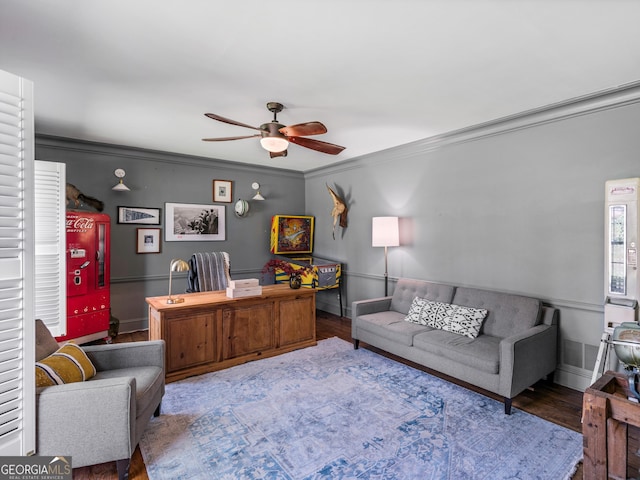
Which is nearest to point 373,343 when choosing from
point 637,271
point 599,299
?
point 599,299

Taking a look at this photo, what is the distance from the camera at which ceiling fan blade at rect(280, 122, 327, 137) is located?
8.90 feet

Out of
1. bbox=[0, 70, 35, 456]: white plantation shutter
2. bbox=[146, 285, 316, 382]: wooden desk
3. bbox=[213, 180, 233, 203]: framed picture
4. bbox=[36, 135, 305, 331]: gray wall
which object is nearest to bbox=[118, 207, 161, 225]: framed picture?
bbox=[36, 135, 305, 331]: gray wall

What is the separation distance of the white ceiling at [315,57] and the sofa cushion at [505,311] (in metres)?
1.83

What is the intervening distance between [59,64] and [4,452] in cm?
240

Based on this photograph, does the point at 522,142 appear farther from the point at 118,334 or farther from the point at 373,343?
the point at 118,334

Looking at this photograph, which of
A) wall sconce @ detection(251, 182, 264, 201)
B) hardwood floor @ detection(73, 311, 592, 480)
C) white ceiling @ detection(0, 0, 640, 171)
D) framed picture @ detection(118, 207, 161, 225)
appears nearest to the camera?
white ceiling @ detection(0, 0, 640, 171)

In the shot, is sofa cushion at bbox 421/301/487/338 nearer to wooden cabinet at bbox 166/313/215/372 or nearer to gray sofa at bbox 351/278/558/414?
gray sofa at bbox 351/278/558/414

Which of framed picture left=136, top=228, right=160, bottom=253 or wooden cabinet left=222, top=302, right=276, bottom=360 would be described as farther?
framed picture left=136, top=228, right=160, bottom=253

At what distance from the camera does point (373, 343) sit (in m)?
3.75

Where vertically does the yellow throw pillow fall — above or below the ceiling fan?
below

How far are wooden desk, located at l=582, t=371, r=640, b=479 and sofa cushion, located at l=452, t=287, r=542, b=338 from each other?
1.57 m

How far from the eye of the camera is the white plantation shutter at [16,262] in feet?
4.51

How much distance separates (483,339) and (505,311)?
370 millimetres

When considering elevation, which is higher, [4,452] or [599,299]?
[599,299]
